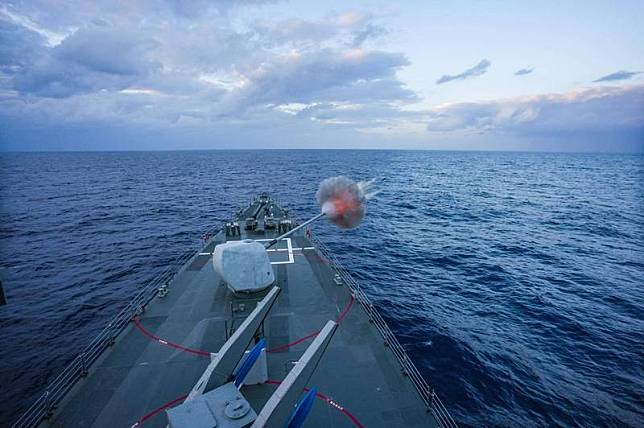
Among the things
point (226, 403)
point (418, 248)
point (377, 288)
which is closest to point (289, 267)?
point (377, 288)

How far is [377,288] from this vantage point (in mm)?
38312

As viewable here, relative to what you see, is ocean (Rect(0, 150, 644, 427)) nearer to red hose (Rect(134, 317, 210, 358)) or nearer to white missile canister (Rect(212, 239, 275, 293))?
red hose (Rect(134, 317, 210, 358))

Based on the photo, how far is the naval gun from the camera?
74.4ft

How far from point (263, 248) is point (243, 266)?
6.42 feet

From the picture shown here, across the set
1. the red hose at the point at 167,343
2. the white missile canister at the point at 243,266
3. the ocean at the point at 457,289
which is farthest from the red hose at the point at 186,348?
the ocean at the point at 457,289

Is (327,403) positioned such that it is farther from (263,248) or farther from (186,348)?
(263,248)

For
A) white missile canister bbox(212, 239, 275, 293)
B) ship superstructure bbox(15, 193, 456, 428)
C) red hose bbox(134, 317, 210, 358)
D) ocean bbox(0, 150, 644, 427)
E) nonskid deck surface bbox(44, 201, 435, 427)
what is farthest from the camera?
white missile canister bbox(212, 239, 275, 293)

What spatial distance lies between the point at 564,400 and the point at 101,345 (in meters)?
28.9

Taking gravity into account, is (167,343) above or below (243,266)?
below

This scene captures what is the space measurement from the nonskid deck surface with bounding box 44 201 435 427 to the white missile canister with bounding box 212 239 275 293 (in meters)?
1.36

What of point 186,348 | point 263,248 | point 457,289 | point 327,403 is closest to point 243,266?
point 263,248

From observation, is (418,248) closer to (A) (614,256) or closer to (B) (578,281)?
(B) (578,281)

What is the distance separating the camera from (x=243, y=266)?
79.7 feet

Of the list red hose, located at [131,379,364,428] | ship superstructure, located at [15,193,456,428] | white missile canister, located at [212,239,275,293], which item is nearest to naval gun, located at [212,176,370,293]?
white missile canister, located at [212,239,275,293]
